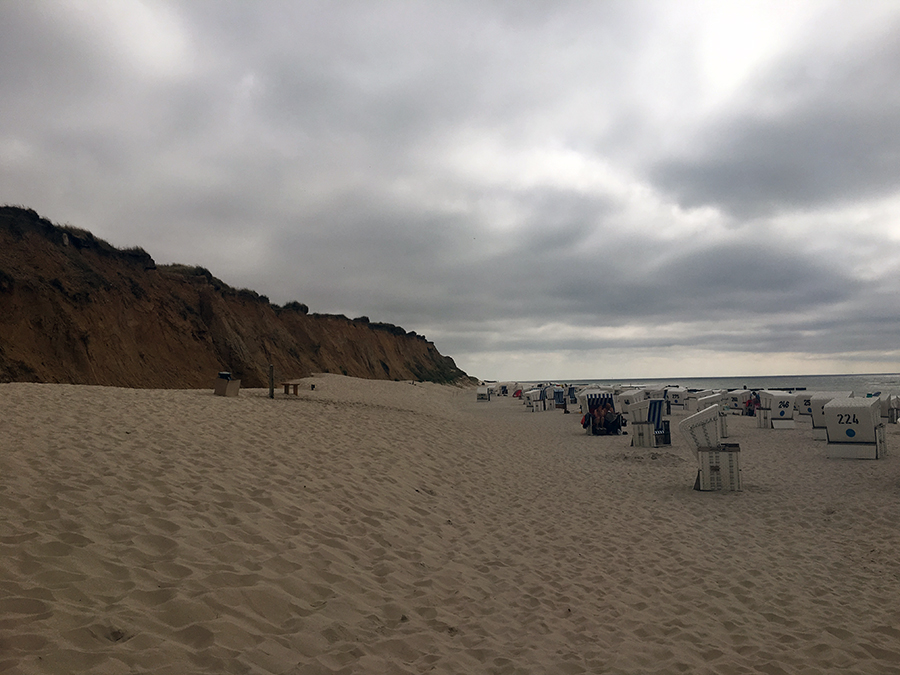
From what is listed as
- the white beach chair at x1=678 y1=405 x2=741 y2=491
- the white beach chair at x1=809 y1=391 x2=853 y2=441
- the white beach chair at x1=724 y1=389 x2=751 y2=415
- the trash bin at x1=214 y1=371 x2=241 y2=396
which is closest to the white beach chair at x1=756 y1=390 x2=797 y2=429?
the white beach chair at x1=809 y1=391 x2=853 y2=441

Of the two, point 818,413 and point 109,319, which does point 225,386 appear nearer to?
point 109,319

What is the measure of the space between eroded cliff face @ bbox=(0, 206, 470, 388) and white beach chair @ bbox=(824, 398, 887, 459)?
25.3 m

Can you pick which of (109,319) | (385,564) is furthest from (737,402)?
(109,319)

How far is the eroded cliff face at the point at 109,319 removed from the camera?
20.1m

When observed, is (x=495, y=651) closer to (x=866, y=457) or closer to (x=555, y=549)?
(x=555, y=549)

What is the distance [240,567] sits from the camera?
4.71 metres

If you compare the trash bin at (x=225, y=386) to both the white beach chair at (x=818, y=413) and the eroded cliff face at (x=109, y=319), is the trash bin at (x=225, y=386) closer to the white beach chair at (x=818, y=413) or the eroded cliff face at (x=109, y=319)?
the eroded cliff face at (x=109, y=319)

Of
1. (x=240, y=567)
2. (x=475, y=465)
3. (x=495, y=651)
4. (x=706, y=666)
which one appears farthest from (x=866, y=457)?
(x=240, y=567)

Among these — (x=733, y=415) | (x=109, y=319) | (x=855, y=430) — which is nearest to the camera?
(x=855, y=430)

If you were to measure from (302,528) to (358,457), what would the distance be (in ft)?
13.0

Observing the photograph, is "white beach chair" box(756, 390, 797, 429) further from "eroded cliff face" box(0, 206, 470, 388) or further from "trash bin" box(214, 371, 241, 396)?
"eroded cliff face" box(0, 206, 470, 388)

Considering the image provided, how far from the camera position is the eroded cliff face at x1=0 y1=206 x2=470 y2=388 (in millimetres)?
20125

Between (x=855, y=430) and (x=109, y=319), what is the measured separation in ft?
95.0

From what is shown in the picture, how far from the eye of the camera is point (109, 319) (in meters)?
23.5
